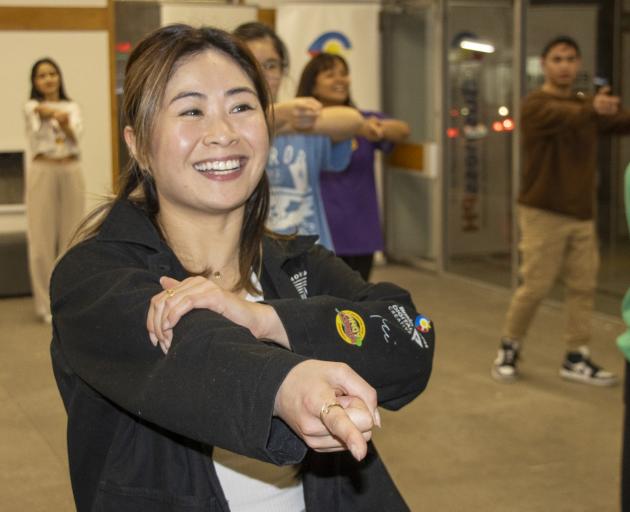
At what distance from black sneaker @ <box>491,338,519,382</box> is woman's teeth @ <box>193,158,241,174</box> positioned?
13.8 ft

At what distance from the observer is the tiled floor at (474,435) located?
164 inches

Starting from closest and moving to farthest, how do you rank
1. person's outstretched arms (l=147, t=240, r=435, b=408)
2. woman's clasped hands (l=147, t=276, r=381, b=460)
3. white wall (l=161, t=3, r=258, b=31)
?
woman's clasped hands (l=147, t=276, r=381, b=460) < person's outstretched arms (l=147, t=240, r=435, b=408) < white wall (l=161, t=3, r=258, b=31)

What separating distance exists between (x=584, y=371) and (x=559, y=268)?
543 millimetres

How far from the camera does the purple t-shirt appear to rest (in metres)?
5.19

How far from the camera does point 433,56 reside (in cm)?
889

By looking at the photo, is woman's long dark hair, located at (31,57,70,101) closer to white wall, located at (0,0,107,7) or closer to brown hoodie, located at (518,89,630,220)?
white wall, located at (0,0,107,7)

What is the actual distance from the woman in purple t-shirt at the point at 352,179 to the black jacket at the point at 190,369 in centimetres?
312

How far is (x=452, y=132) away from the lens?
28.5 ft

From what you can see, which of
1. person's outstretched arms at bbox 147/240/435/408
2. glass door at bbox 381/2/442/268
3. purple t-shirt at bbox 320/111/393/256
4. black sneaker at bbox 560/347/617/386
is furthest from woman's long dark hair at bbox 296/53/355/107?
glass door at bbox 381/2/442/268

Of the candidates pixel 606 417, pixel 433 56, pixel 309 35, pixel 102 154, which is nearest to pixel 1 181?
pixel 102 154

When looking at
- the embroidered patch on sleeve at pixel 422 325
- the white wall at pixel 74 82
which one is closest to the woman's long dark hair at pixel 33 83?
the white wall at pixel 74 82

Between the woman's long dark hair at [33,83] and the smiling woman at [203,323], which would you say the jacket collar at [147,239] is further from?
the woman's long dark hair at [33,83]

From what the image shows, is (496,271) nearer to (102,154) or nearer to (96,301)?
(102,154)

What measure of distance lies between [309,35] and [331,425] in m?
8.08
